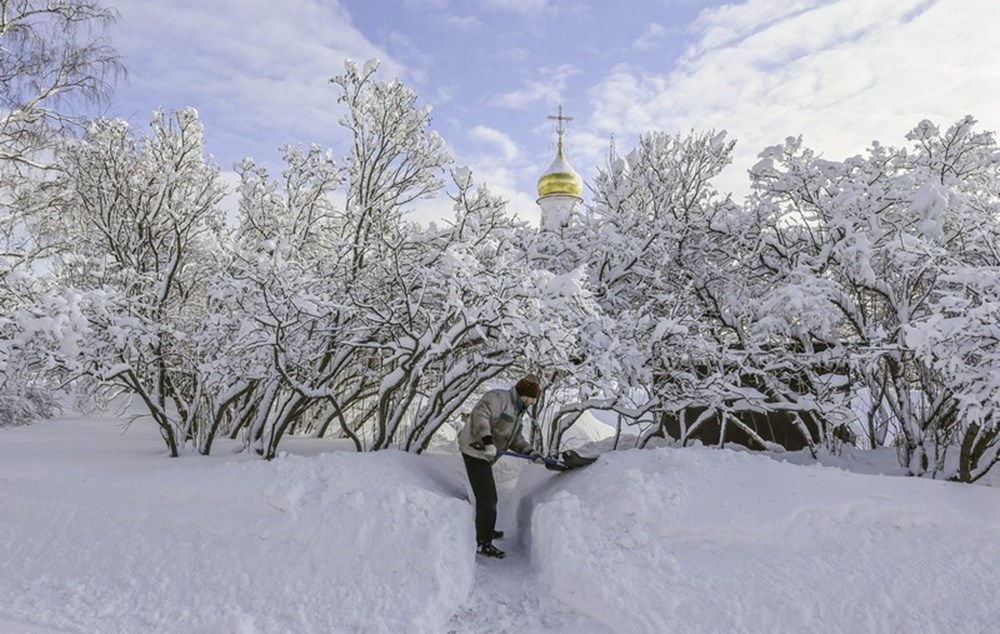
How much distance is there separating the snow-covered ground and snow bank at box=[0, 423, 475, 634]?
1 centimetres

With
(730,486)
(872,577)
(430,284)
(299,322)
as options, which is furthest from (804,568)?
(299,322)

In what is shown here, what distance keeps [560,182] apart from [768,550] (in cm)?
2170

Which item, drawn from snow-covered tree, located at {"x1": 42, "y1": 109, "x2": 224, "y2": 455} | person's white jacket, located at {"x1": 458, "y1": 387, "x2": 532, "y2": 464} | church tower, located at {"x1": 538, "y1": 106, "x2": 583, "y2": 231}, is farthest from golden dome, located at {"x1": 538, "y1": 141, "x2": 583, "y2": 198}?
person's white jacket, located at {"x1": 458, "y1": 387, "x2": 532, "y2": 464}

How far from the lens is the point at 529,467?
7074 mm

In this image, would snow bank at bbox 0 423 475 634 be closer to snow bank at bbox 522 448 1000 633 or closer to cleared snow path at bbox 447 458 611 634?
cleared snow path at bbox 447 458 611 634

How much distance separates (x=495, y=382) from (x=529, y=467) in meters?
2.51

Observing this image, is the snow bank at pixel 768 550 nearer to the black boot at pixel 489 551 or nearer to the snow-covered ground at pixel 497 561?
the snow-covered ground at pixel 497 561

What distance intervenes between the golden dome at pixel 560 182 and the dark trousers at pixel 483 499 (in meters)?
20.7

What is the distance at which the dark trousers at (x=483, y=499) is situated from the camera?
519 cm

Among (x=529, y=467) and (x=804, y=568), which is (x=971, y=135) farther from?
(x=529, y=467)

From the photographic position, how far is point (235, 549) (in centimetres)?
448

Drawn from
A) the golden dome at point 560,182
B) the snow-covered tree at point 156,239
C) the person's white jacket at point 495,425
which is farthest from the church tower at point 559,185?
the person's white jacket at point 495,425

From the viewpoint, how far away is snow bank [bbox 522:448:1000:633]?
12.7 ft

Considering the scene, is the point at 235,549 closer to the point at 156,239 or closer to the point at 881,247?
the point at 156,239
